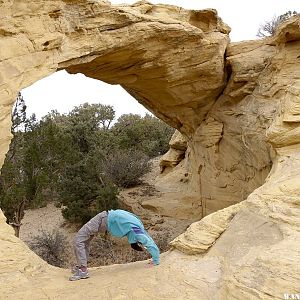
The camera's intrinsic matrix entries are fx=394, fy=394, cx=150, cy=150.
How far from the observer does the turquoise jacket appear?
5039 mm

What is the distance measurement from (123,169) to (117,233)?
9.89 meters

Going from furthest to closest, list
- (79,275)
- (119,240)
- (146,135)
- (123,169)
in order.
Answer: (146,135)
(123,169)
(119,240)
(79,275)

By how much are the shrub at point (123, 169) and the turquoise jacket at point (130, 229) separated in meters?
9.22

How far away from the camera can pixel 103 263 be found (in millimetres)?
9242

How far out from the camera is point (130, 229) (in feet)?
16.6

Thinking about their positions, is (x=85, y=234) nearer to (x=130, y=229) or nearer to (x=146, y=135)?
(x=130, y=229)

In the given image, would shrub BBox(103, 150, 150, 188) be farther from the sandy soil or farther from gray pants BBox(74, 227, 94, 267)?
gray pants BBox(74, 227, 94, 267)

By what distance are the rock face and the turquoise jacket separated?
30cm

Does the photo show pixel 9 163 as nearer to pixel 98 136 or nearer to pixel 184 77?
pixel 184 77

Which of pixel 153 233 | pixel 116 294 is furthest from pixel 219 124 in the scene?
pixel 116 294

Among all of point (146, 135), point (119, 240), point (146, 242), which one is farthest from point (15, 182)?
point (146, 135)

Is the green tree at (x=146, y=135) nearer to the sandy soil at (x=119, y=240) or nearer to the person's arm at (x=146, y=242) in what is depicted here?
the sandy soil at (x=119, y=240)

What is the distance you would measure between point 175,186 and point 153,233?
3.51m

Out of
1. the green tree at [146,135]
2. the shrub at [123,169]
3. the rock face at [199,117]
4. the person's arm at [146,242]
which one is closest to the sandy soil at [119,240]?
the shrub at [123,169]
